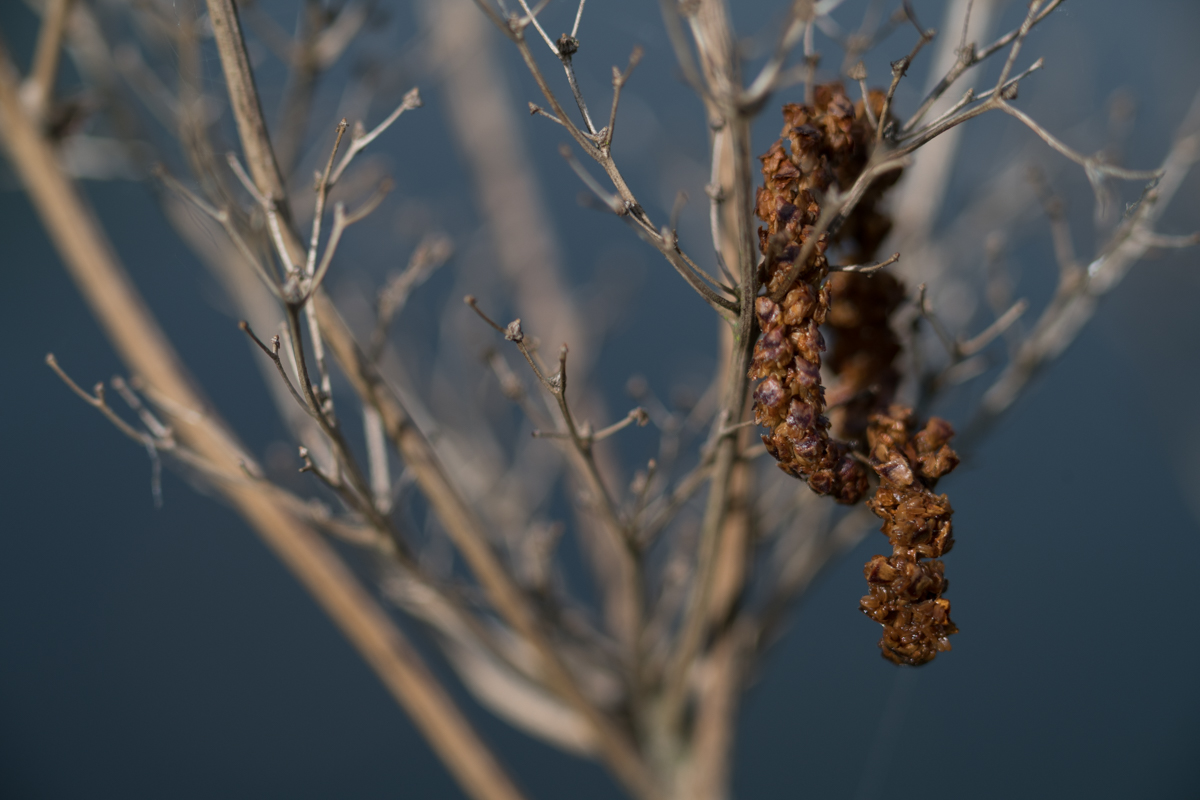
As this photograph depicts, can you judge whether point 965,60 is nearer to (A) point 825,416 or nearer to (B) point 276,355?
(A) point 825,416

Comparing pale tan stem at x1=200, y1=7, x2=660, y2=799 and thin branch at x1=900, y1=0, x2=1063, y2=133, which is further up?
thin branch at x1=900, y1=0, x2=1063, y2=133

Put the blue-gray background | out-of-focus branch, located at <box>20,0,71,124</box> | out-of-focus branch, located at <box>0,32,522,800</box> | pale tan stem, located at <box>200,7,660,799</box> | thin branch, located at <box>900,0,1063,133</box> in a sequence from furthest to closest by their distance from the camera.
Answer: the blue-gray background, out-of-focus branch, located at <box>0,32,522,800</box>, out-of-focus branch, located at <box>20,0,71,124</box>, pale tan stem, located at <box>200,7,660,799</box>, thin branch, located at <box>900,0,1063,133</box>

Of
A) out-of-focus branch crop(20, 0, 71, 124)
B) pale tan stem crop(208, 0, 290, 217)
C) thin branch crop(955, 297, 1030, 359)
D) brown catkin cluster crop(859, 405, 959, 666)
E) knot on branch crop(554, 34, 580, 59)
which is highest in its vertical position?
thin branch crop(955, 297, 1030, 359)

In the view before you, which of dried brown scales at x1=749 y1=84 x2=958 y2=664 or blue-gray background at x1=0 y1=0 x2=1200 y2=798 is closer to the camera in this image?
dried brown scales at x1=749 y1=84 x2=958 y2=664

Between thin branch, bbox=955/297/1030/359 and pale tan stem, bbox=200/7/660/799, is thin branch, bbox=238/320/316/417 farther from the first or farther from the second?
thin branch, bbox=955/297/1030/359

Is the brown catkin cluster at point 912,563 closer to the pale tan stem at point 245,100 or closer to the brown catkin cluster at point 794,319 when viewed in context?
the brown catkin cluster at point 794,319

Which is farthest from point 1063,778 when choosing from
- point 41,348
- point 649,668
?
point 41,348

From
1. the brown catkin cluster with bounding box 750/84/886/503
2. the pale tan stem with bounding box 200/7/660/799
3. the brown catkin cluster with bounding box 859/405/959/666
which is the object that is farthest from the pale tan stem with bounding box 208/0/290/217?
the brown catkin cluster with bounding box 859/405/959/666

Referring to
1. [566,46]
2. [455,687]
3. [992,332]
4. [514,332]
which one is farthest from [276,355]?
[455,687]
